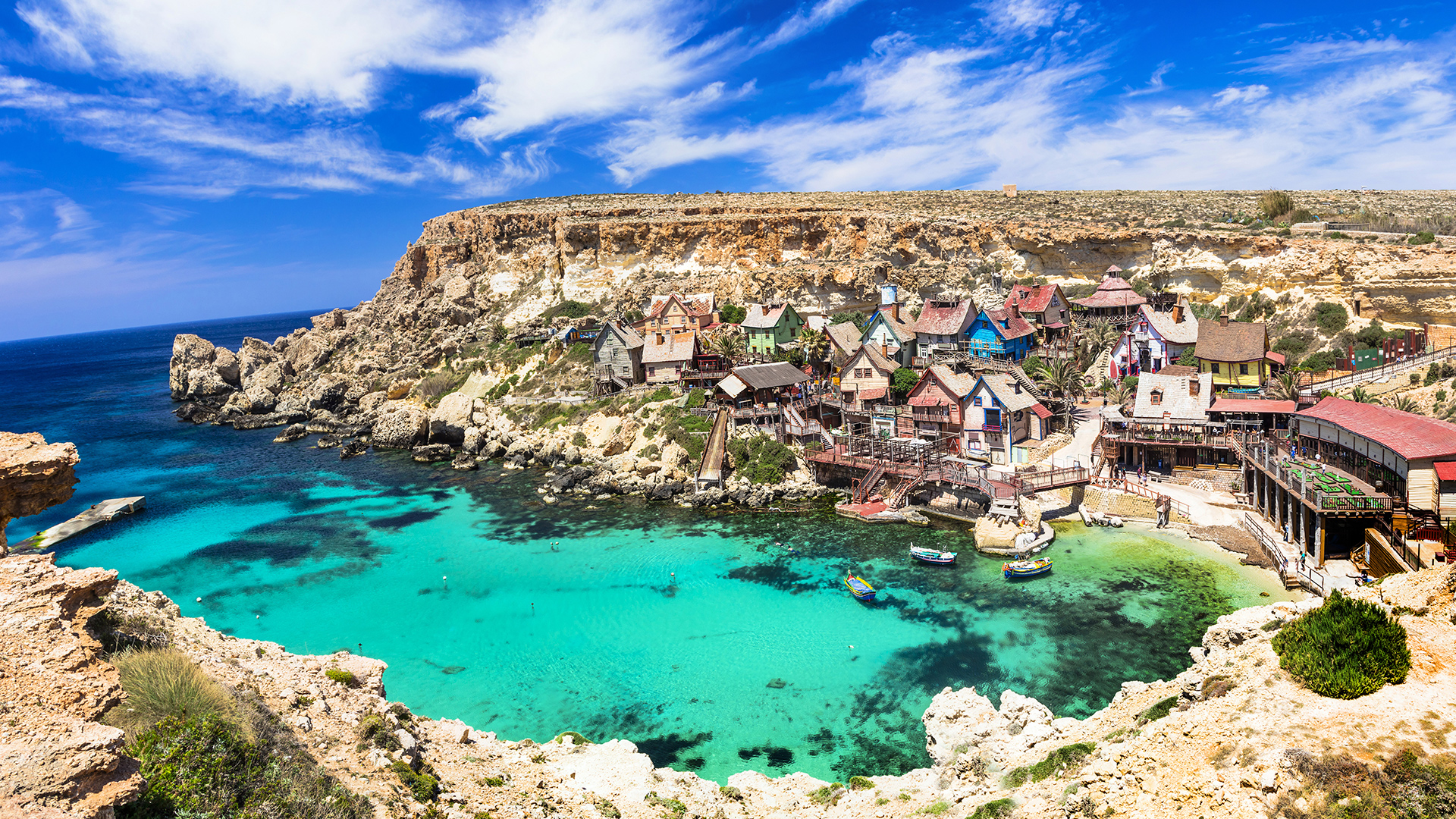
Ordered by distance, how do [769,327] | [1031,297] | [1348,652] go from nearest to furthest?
[1348,652], [1031,297], [769,327]

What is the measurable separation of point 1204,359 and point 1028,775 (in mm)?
45333

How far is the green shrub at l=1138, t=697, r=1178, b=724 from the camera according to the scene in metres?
15.4

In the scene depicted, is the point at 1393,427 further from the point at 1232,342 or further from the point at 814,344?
the point at 814,344

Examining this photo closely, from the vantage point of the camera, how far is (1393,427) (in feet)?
95.2

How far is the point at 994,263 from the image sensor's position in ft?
246

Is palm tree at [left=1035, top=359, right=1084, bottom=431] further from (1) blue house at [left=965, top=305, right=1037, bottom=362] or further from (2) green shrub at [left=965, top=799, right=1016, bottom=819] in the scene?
(2) green shrub at [left=965, top=799, right=1016, bottom=819]

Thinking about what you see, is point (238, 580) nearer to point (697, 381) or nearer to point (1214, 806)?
point (697, 381)

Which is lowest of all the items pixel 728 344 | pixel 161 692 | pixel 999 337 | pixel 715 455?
pixel 715 455

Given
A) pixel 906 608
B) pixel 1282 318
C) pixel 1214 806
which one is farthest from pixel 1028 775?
pixel 1282 318

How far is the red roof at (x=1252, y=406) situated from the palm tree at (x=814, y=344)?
29.6 metres

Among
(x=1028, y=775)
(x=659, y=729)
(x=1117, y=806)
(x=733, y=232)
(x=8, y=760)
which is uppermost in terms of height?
(x=733, y=232)

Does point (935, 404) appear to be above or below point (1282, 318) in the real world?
below

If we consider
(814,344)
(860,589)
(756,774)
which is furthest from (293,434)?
(756,774)

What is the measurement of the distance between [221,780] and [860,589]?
25.6 m
